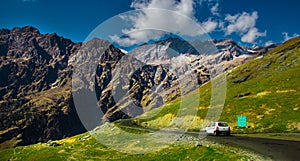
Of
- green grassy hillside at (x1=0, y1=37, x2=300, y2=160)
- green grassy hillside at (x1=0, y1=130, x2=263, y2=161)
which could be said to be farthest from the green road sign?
green grassy hillside at (x1=0, y1=130, x2=263, y2=161)

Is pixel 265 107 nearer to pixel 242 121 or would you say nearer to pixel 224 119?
pixel 224 119

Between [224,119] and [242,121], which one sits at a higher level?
[224,119]

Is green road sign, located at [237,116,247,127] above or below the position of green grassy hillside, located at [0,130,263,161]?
above

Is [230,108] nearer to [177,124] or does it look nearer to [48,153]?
[177,124]

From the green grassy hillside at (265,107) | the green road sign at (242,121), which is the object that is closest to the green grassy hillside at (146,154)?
the green road sign at (242,121)

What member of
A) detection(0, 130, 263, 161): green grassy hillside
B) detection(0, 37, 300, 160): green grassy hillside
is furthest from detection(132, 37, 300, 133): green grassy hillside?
detection(0, 130, 263, 161): green grassy hillside

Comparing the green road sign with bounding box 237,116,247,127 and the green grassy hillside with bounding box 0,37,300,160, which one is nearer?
the green grassy hillside with bounding box 0,37,300,160

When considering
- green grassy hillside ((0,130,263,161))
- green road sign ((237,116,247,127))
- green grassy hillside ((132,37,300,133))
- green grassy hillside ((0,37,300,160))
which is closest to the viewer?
green grassy hillside ((0,130,263,161))

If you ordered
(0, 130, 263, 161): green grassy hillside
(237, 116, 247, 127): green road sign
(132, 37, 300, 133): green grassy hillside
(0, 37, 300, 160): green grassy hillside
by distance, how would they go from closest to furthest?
(0, 130, 263, 161): green grassy hillside < (0, 37, 300, 160): green grassy hillside < (132, 37, 300, 133): green grassy hillside < (237, 116, 247, 127): green road sign

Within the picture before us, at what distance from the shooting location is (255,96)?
77.8 metres

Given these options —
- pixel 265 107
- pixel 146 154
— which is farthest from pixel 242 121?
pixel 146 154

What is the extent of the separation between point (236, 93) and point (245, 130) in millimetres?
35170

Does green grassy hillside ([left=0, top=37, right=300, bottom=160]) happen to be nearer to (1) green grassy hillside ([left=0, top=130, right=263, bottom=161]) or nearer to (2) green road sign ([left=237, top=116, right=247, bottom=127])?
(1) green grassy hillside ([left=0, top=130, right=263, bottom=161])

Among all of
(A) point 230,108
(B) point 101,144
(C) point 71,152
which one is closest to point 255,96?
(A) point 230,108
